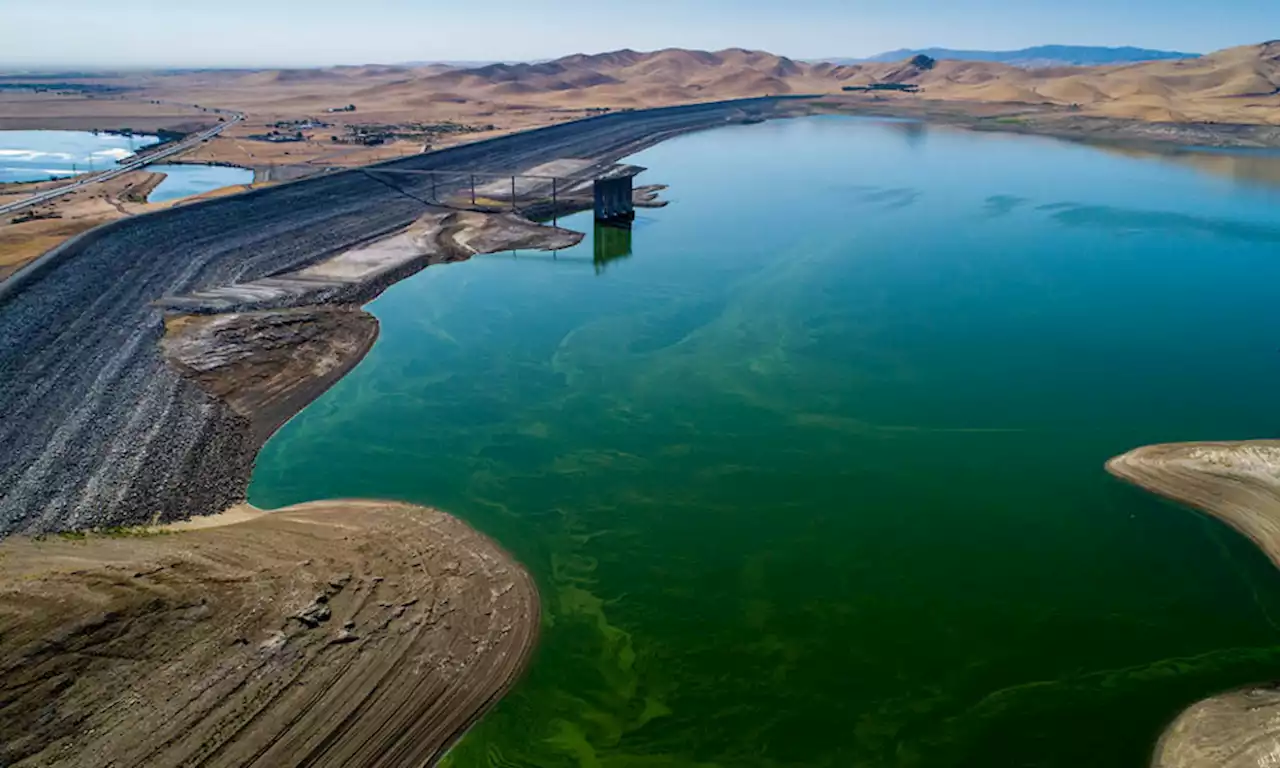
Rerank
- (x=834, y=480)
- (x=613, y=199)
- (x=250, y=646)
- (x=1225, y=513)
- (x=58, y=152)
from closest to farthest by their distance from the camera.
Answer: (x=250, y=646) < (x=1225, y=513) < (x=834, y=480) < (x=613, y=199) < (x=58, y=152)

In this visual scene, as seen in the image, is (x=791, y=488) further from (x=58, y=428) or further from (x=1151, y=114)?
(x=1151, y=114)

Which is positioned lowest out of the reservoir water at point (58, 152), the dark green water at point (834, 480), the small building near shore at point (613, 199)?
the dark green water at point (834, 480)

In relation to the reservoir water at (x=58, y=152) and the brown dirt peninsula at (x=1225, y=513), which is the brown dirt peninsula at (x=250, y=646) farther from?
the reservoir water at (x=58, y=152)

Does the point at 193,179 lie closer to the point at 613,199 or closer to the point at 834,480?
the point at 613,199

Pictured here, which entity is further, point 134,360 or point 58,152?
point 58,152

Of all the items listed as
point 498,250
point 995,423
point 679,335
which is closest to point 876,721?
point 995,423

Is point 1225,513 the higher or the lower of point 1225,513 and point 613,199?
the lower

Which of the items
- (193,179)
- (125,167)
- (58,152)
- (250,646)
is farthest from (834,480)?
(58,152)

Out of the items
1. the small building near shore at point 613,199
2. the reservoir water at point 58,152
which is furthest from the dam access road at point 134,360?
the reservoir water at point 58,152
